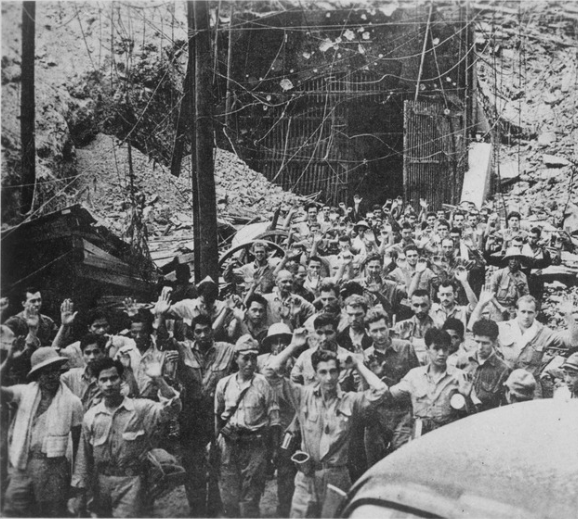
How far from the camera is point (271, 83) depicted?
5.06 metres

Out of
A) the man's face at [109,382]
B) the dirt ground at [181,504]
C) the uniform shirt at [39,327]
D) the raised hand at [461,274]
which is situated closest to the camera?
the man's face at [109,382]

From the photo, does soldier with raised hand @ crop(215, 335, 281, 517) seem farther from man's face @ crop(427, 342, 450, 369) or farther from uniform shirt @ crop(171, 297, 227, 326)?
man's face @ crop(427, 342, 450, 369)

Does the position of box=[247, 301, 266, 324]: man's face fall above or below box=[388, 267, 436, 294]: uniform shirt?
below

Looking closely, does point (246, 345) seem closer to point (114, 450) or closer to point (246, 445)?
point (246, 445)

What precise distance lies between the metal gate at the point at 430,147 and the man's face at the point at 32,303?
3006mm

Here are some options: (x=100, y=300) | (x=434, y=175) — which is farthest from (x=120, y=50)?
(x=434, y=175)

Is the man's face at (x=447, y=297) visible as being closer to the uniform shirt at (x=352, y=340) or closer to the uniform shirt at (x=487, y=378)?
the uniform shirt at (x=487, y=378)

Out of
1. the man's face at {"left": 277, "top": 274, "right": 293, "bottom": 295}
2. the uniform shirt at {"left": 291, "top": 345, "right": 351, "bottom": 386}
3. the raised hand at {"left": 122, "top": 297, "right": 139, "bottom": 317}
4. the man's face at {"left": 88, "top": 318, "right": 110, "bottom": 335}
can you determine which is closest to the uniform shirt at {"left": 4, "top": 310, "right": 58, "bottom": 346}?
the man's face at {"left": 88, "top": 318, "right": 110, "bottom": 335}

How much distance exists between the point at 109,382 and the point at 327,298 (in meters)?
1.73

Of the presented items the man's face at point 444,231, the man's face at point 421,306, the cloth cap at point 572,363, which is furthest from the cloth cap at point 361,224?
the cloth cap at point 572,363

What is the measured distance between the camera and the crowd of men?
179 inches

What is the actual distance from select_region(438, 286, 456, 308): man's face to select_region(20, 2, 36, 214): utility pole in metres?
3.26

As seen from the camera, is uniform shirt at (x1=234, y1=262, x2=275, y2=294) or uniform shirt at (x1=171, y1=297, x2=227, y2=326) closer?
uniform shirt at (x1=171, y1=297, x2=227, y2=326)

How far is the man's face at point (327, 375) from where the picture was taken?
14.8ft
